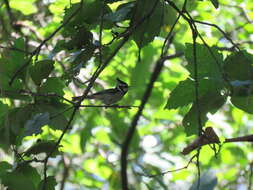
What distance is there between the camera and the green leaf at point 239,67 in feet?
2.74

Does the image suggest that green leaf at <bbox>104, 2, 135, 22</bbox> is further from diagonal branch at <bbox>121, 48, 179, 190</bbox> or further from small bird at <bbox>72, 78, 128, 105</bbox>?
diagonal branch at <bbox>121, 48, 179, 190</bbox>

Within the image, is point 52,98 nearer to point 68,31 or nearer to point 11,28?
point 68,31

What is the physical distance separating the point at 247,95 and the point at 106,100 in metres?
0.28

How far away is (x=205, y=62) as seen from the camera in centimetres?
86

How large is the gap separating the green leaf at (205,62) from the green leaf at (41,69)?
10.9 inches

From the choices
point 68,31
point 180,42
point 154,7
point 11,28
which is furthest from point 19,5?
point 154,7

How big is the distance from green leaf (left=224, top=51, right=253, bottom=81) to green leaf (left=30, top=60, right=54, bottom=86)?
1.14ft

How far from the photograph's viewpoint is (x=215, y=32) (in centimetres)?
206

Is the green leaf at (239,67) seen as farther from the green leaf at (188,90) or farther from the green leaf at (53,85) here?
the green leaf at (53,85)

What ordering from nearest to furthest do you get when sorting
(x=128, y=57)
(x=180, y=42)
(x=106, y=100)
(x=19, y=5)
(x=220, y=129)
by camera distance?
(x=106, y=100)
(x=19, y=5)
(x=128, y=57)
(x=180, y=42)
(x=220, y=129)

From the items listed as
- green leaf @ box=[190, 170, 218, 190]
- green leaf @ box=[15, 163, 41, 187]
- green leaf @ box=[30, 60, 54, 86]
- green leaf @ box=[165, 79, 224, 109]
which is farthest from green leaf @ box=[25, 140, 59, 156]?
green leaf @ box=[190, 170, 218, 190]

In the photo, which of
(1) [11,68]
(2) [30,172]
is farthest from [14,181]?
(1) [11,68]

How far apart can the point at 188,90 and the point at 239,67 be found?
0.34 feet

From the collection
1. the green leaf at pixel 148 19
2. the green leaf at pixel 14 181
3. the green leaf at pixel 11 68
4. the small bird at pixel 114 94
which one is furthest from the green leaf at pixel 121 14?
the green leaf at pixel 14 181
